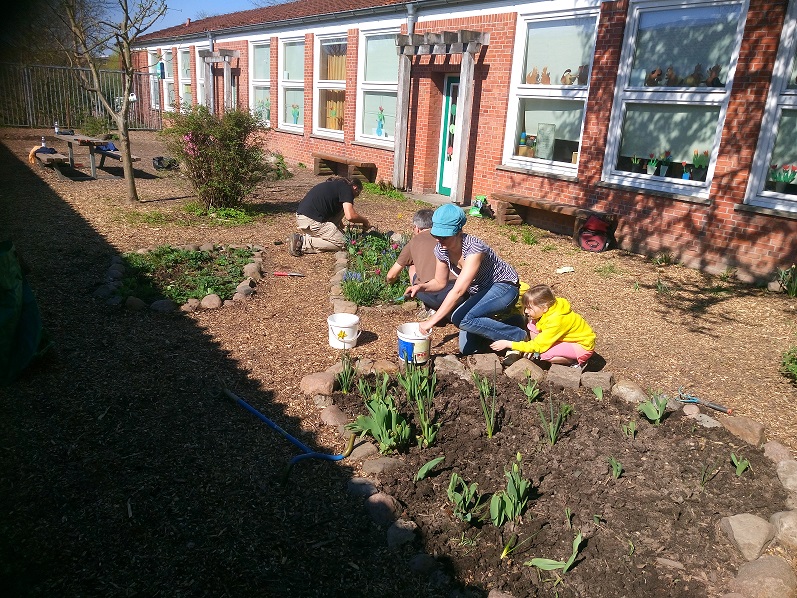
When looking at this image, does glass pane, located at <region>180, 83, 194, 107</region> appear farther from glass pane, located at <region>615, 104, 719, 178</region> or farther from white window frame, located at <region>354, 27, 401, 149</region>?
glass pane, located at <region>615, 104, 719, 178</region>

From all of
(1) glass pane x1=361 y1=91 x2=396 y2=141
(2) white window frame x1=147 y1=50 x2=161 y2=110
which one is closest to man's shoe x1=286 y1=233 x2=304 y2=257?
(1) glass pane x1=361 y1=91 x2=396 y2=141

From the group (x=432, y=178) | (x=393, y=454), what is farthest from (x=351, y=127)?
(x=393, y=454)

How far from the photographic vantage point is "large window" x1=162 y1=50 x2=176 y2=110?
26202 millimetres

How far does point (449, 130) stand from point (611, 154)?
4.38 meters

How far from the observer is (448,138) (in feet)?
42.6

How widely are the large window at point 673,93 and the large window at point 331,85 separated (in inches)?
324

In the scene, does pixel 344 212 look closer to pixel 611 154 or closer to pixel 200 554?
pixel 611 154

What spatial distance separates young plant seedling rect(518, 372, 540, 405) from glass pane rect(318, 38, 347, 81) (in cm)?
1291

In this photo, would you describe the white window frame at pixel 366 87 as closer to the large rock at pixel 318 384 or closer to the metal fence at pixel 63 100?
the metal fence at pixel 63 100

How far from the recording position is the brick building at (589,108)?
7.57 metres

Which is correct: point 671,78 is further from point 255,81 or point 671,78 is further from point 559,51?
point 255,81

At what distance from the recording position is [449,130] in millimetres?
12914

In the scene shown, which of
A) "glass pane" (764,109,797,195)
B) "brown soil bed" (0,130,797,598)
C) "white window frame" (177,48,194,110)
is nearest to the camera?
"brown soil bed" (0,130,797,598)

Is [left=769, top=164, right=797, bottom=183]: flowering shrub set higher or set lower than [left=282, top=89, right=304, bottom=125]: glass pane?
lower
